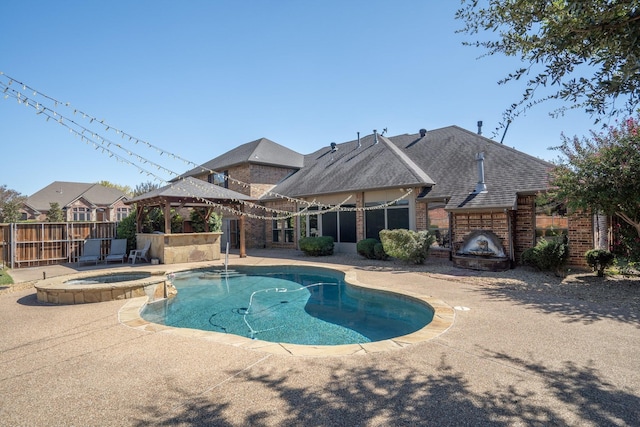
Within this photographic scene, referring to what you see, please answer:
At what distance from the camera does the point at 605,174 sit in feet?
25.6

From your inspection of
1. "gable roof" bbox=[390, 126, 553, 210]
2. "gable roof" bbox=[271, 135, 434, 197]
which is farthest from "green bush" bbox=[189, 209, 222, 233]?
"gable roof" bbox=[390, 126, 553, 210]

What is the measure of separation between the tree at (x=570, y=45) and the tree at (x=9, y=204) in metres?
40.8

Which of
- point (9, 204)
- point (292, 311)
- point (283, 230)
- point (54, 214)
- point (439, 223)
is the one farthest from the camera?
point (54, 214)

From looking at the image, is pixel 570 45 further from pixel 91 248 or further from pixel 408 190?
pixel 91 248

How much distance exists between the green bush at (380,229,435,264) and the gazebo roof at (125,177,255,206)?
23.0 feet

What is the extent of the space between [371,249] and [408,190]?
2.88m

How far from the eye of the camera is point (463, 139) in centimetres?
1596

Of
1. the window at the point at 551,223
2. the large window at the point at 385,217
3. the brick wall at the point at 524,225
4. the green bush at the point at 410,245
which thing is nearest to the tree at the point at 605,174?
the window at the point at 551,223

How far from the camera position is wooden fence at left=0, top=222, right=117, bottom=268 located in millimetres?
12922

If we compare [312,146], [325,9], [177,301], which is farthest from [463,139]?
[177,301]

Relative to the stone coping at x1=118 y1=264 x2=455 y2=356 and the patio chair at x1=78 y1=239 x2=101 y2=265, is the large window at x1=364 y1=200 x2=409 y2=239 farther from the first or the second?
the patio chair at x1=78 y1=239 x2=101 y2=265

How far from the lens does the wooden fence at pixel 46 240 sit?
42.4ft

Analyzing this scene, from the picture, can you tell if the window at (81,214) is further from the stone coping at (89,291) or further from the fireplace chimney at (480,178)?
the fireplace chimney at (480,178)

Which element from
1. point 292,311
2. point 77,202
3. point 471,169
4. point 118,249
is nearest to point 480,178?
point 471,169
